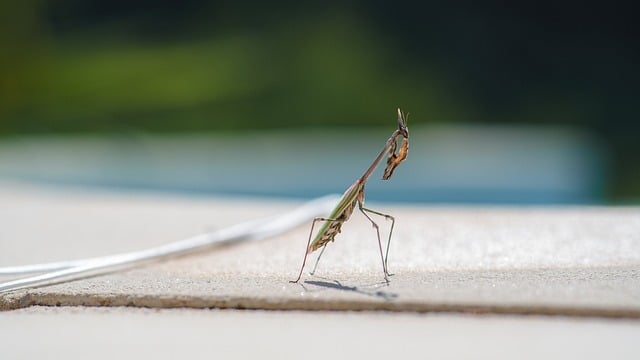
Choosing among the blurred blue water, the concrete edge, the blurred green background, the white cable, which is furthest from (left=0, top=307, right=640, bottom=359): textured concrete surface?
the blurred green background

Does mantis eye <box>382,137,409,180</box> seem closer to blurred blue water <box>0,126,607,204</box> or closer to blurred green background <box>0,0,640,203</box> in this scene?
blurred blue water <box>0,126,607,204</box>

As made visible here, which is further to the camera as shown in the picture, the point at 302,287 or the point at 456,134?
the point at 456,134

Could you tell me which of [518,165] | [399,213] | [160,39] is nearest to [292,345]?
[399,213]

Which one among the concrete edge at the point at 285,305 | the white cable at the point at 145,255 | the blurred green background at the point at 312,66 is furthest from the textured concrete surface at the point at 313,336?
the blurred green background at the point at 312,66

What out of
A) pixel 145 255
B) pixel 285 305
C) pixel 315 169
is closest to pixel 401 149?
pixel 285 305

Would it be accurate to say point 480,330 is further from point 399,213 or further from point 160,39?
point 160,39
